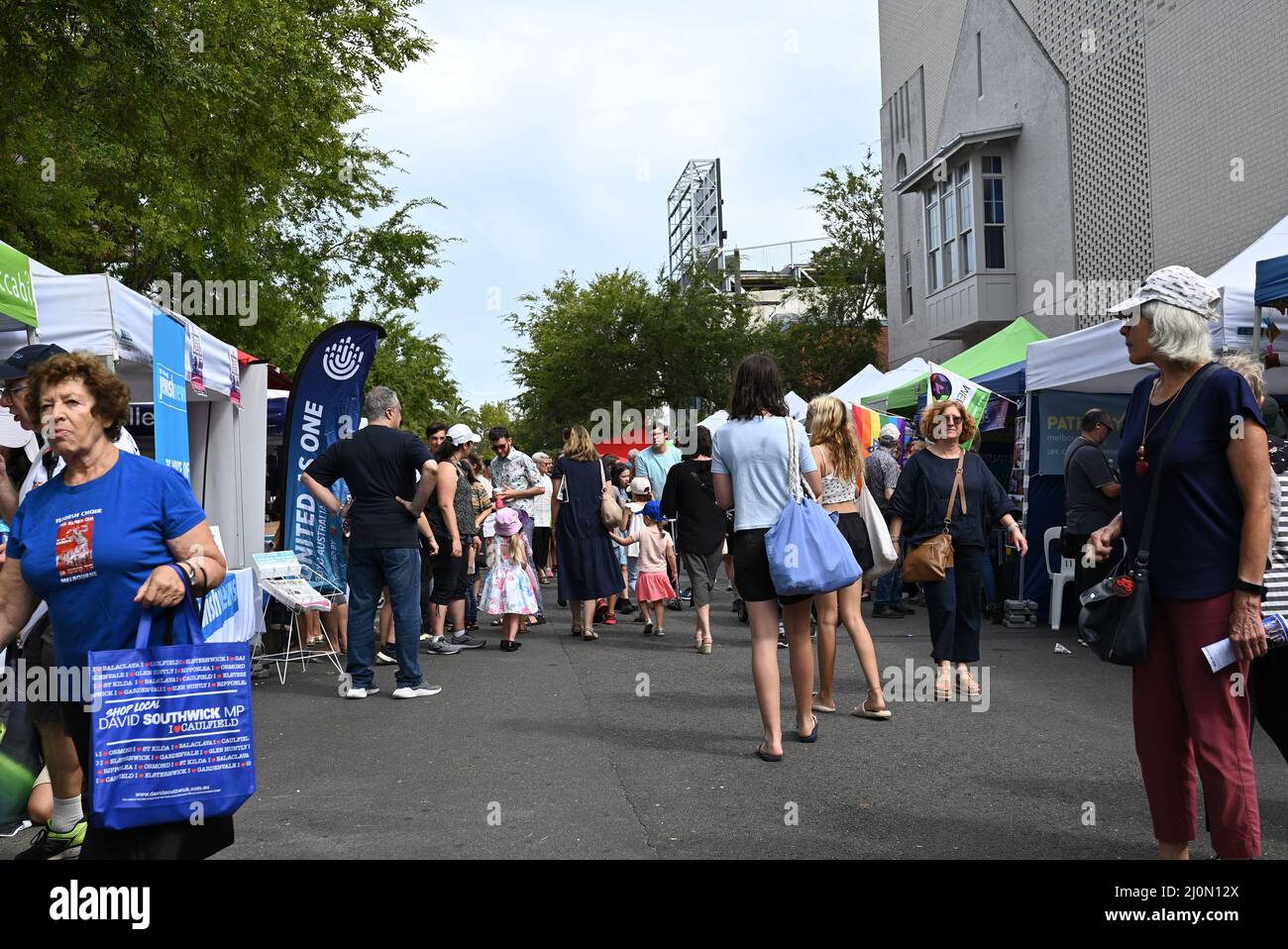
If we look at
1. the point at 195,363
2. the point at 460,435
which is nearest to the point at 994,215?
the point at 460,435

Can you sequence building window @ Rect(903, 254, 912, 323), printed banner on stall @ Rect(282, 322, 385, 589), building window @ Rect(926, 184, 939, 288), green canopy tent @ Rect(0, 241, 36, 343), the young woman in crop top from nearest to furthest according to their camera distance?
green canopy tent @ Rect(0, 241, 36, 343) < the young woman in crop top < printed banner on stall @ Rect(282, 322, 385, 589) < building window @ Rect(926, 184, 939, 288) < building window @ Rect(903, 254, 912, 323)

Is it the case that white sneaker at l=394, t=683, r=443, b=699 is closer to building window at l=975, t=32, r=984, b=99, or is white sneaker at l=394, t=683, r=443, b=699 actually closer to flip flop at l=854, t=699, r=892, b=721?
flip flop at l=854, t=699, r=892, b=721

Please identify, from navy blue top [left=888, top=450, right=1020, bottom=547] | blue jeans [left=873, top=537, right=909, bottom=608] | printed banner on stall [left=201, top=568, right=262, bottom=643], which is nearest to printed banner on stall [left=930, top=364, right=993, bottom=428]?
blue jeans [left=873, top=537, right=909, bottom=608]

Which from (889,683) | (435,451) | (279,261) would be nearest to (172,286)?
(279,261)

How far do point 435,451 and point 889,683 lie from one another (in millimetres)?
5103

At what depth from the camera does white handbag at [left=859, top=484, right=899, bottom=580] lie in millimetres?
8070

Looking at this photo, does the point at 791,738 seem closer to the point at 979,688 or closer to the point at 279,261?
the point at 979,688

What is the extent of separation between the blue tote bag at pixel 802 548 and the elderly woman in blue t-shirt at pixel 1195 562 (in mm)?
2219

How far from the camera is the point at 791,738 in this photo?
6691 mm

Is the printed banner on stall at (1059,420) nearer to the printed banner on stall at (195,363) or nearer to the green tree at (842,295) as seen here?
the printed banner on stall at (195,363)

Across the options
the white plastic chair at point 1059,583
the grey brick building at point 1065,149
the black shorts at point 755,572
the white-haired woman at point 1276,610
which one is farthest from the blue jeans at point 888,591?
the white-haired woman at point 1276,610

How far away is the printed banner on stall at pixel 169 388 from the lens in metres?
7.69

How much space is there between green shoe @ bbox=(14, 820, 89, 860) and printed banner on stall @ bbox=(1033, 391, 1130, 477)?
9.84m
